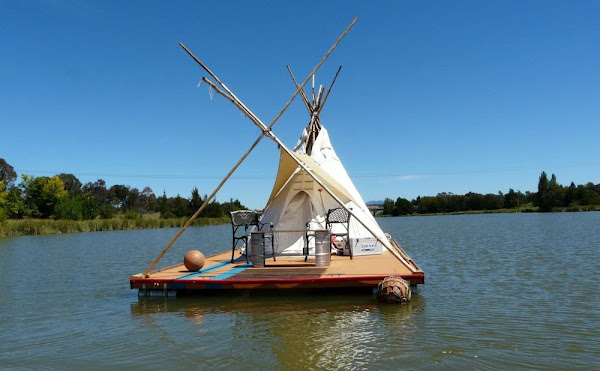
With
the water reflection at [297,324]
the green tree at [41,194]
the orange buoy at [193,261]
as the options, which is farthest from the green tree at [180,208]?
the water reflection at [297,324]

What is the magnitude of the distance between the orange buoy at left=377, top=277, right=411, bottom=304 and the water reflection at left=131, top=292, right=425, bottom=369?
0.44ft

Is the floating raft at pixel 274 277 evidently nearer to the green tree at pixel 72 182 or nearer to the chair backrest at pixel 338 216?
the chair backrest at pixel 338 216

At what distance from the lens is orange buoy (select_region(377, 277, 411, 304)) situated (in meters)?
9.04

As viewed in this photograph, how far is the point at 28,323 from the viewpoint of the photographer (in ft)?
29.5

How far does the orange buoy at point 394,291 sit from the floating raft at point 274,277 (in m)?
0.34

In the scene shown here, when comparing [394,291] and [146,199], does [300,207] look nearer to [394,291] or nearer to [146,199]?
[394,291]

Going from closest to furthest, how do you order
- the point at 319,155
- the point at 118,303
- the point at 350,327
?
the point at 350,327
the point at 118,303
the point at 319,155

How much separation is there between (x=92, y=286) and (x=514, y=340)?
10437 millimetres

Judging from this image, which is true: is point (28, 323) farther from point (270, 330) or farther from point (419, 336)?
point (419, 336)

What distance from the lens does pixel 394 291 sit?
29.6ft

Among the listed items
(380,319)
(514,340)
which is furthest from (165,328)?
(514,340)

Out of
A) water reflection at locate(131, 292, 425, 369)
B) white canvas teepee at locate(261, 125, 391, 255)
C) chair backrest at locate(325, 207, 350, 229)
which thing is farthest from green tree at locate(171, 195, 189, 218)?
water reflection at locate(131, 292, 425, 369)

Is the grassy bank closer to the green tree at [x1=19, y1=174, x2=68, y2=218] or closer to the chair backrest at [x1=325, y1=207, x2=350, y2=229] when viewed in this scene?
the green tree at [x1=19, y1=174, x2=68, y2=218]

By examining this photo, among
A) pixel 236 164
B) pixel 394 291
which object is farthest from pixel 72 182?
pixel 394 291
